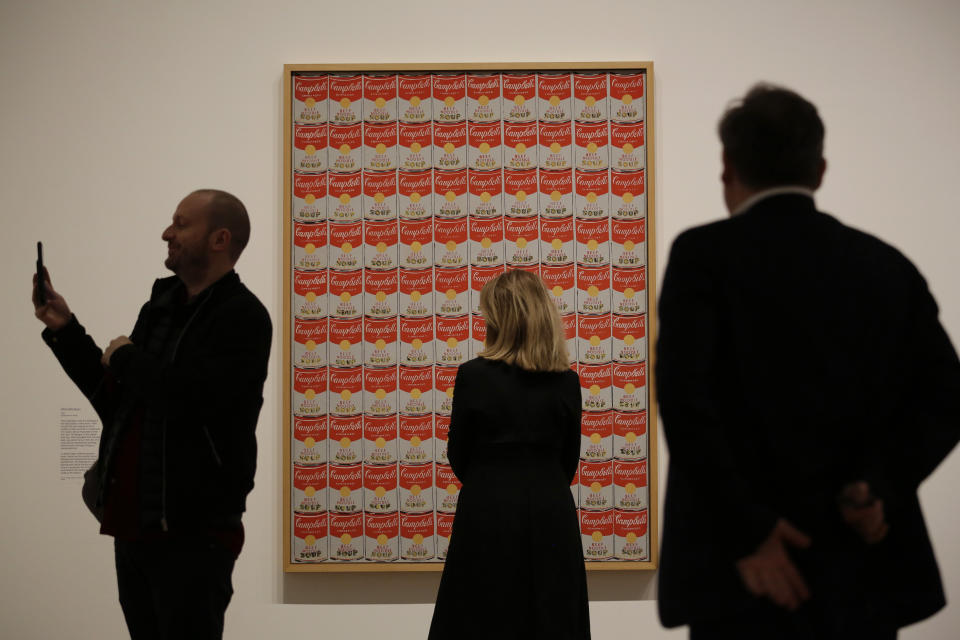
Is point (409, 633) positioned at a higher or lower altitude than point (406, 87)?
lower

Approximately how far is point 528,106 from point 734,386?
217cm

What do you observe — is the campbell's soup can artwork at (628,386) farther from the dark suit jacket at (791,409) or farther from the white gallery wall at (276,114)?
the dark suit jacket at (791,409)

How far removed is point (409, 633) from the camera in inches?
121

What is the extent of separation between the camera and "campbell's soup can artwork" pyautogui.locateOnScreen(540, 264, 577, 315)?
3113 millimetres

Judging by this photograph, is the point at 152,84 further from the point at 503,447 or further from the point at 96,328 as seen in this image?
the point at 503,447

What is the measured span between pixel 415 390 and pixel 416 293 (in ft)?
1.20

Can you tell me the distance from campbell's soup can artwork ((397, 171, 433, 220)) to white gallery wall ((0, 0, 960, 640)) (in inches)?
18.5

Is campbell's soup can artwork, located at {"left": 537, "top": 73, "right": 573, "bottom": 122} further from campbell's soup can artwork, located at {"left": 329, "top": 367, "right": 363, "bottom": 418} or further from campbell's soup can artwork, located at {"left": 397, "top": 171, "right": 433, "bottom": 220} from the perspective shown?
campbell's soup can artwork, located at {"left": 329, "top": 367, "right": 363, "bottom": 418}

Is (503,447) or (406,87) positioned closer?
(503,447)

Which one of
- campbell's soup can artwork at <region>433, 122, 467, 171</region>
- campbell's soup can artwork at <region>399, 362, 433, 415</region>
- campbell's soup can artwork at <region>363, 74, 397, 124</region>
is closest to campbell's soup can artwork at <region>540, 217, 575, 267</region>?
campbell's soup can artwork at <region>433, 122, 467, 171</region>

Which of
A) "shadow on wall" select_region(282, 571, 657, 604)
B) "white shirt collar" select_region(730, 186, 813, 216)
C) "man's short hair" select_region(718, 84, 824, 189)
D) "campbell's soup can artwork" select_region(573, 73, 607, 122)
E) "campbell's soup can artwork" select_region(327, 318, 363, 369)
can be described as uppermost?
"campbell's soup can artwork" select_region(573, 73, 607, 122)

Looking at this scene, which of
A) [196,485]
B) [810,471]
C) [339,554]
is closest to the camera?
[810,471]

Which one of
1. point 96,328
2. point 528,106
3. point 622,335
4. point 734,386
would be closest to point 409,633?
point 622,335

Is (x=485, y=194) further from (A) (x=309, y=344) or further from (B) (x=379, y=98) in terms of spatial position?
(A) (x=309, y=344)
